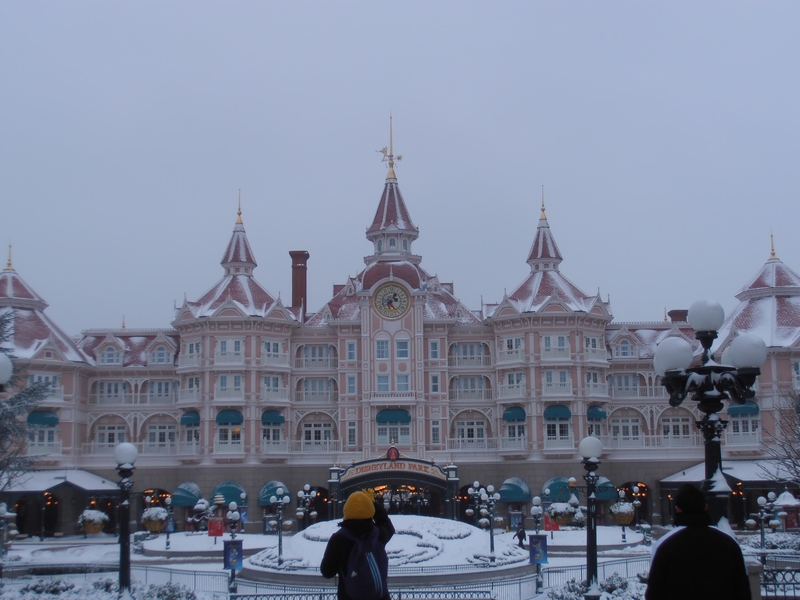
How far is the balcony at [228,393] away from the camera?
60094mm

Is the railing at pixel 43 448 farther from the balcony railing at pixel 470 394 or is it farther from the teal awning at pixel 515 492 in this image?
the teal awning at pixel 515 492

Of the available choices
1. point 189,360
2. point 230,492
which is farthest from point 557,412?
point 189,360

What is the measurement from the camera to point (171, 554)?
43969 millimetres

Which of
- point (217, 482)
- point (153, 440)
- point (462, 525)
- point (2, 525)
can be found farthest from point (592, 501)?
point (153, 440)

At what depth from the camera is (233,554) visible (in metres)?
31.6

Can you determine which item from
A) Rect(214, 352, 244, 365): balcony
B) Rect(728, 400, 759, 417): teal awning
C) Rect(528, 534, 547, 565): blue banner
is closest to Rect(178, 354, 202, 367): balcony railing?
Rect(214, 352, 244, 365): balcony

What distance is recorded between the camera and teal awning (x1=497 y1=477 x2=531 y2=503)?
57219 mm

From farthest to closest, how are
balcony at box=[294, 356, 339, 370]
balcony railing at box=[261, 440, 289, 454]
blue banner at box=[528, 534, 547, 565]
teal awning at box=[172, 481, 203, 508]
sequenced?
1. balcony at box=[294, 356, 339, 370]
2. balcony railing at box=[261, 440, 289, 454]
3. teal awning at box=[172, 481, 203, 508]
4. blue banner at box=[528, 534, 547, 565]

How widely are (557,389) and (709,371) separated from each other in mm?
44295

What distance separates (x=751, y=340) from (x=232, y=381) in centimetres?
4706

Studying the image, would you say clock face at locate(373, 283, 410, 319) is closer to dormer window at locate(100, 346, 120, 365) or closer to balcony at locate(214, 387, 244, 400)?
balcony at locate(214, 387, 244, 400)

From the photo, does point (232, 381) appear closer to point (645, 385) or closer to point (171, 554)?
point (171, 554)

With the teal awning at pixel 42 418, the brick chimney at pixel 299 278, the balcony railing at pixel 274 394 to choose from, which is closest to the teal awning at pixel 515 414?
the balcony railing at pixel 274 394

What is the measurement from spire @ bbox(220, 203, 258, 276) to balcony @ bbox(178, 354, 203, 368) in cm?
623
